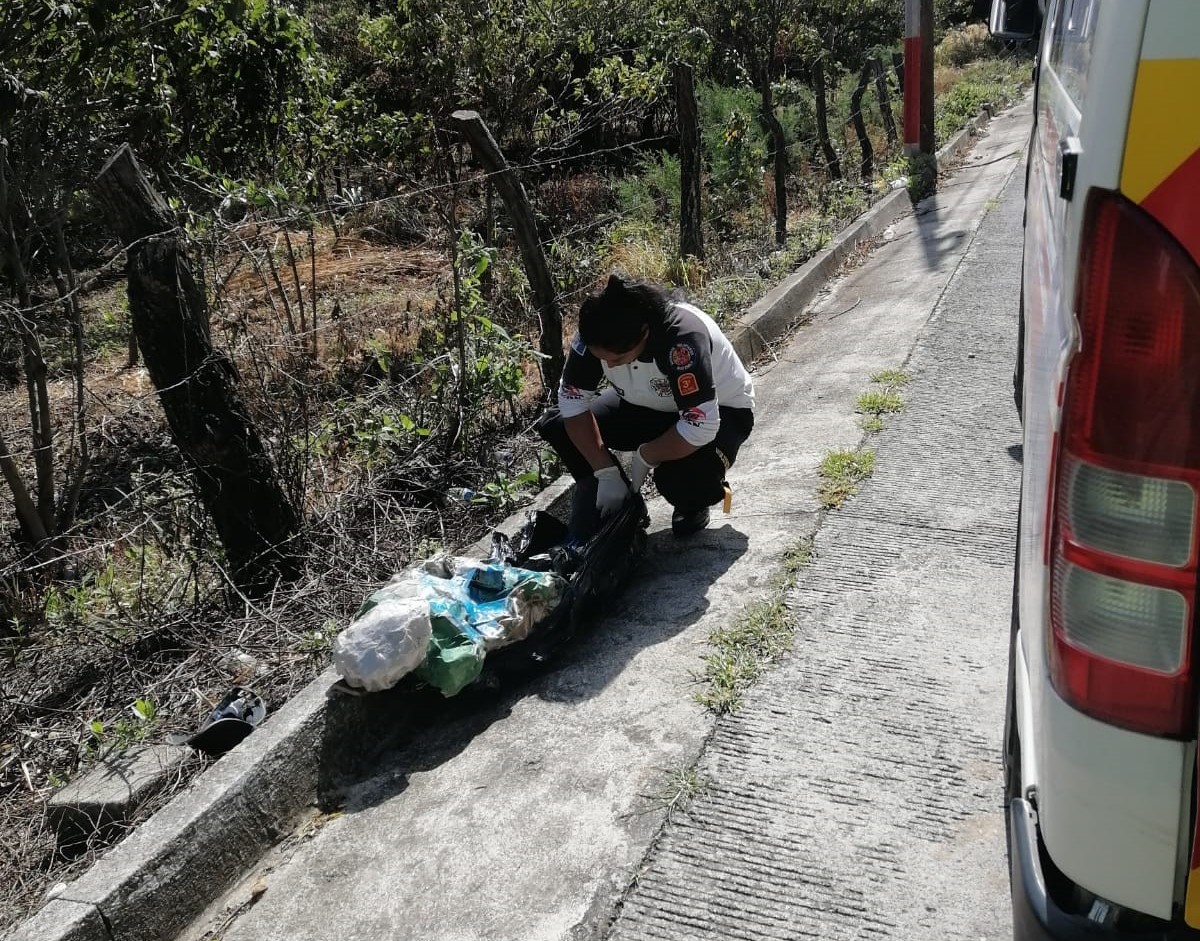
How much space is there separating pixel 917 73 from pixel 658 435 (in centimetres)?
837

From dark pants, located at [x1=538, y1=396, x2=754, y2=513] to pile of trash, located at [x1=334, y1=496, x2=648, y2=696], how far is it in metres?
0.18

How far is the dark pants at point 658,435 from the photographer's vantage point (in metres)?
4.05

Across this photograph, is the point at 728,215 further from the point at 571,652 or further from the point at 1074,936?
the point at 1074,936

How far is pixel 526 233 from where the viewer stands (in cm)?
512

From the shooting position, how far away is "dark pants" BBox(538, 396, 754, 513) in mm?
4047

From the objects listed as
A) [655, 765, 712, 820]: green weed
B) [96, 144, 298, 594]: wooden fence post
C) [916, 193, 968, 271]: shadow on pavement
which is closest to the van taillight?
[655, 765, 712, 820]: green weed

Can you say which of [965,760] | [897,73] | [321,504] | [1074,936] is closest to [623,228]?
[321,504]

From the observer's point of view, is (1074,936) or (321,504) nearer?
(1074,936)

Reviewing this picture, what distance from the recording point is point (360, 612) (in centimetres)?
333

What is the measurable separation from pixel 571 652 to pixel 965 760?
4.40 feet

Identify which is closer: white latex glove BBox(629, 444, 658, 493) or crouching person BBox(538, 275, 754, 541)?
crouching person BBox(538, 275, 754, 541)

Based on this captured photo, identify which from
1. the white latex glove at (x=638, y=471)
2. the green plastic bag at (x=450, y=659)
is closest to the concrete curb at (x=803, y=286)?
the white latex glove at (x=638, y=471)

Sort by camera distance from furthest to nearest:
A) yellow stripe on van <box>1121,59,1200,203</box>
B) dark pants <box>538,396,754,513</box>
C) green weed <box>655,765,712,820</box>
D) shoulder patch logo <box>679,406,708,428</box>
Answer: dark pants <box>538,396,754,513</box>
shoulder patch logo <box>679,406,708,428</box>
green weed <box>655,765,712,820</box>
yellow stripe on van <box>1121,59,1200,203</box>

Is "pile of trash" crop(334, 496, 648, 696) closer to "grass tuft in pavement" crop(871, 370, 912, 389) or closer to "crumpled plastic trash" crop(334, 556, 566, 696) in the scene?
"crumpled plastic trash" crop(334, 556, 566, 696)
